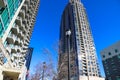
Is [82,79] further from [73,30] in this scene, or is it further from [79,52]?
[73,30]

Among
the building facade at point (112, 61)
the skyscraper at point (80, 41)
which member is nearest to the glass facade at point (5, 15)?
the skyscraper at point (80, 41)

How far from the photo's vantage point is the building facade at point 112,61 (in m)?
79.2

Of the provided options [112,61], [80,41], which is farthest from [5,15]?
[80,41]

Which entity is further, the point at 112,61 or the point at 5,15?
the point at 112,61

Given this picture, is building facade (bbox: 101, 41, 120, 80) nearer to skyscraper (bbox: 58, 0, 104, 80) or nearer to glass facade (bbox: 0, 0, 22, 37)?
skyscraper (bbox: 58, 0, 104, 80)

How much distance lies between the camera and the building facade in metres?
79.2

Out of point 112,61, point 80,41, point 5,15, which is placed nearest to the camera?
point 5,15

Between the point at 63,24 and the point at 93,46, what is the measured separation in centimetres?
3888

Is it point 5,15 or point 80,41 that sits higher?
point 80,41

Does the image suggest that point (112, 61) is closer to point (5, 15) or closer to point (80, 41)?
point (80, 41)

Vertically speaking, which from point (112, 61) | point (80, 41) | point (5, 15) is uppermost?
point (80, 41)

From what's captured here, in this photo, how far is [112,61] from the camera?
8281 centimetres

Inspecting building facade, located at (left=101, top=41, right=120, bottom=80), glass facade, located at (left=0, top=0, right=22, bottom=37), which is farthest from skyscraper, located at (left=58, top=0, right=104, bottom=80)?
glass facade, located at (left=0, top=0, right=22, bottom=37)

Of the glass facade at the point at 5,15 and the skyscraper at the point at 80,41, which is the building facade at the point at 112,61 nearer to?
the skyscraper at the point at 80,41
